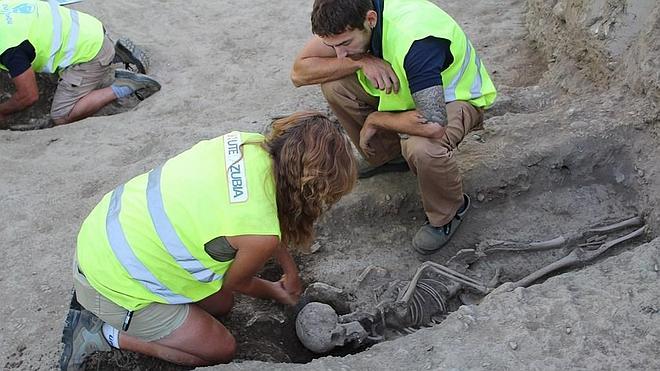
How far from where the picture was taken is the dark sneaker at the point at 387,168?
A: 3.78 m

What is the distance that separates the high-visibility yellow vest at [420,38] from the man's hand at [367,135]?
102 mm

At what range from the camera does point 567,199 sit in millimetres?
3637

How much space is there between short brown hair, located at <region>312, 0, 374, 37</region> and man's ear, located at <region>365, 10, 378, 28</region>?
2 centimetres

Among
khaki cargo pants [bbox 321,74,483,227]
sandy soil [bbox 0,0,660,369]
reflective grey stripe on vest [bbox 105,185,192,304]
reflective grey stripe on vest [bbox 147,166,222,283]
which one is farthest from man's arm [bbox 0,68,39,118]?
reflective grey stripe on vest [bbox 147,166,222,283]

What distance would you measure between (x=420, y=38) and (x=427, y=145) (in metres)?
0.48

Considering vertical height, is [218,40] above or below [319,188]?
below

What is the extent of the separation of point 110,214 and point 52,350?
0.79 m

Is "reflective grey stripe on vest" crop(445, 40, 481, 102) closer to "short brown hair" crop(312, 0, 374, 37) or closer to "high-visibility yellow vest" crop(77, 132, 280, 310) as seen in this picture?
"short brown hair" crop(312, 0, 374, 37)

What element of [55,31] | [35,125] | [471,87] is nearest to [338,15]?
[471,87]

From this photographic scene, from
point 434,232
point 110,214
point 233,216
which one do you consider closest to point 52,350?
point 110,214

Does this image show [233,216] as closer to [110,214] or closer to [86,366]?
[110,214]

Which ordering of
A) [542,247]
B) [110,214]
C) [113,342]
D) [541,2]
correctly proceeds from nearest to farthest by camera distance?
[110,214], [113,342], [542,247], [541,2]

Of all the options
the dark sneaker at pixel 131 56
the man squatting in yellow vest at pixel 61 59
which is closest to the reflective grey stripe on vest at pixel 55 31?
the man squatting in yellow vest at pixel 61 59

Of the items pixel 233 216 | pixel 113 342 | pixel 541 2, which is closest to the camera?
pixel 233 216
